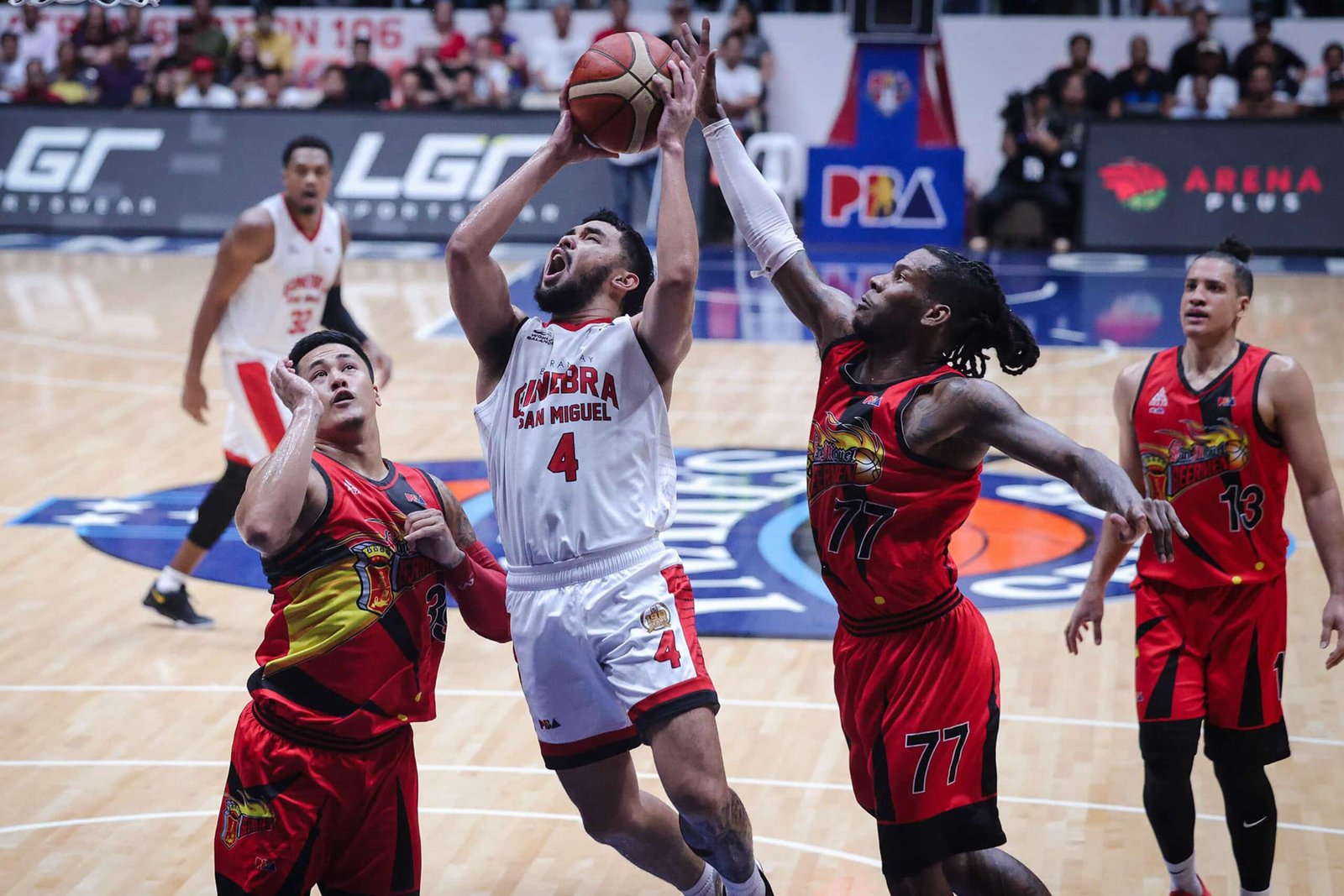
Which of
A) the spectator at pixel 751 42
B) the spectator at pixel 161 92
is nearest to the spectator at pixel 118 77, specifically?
the spectator at pixel 161 92

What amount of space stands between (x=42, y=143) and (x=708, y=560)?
14294 millimetres

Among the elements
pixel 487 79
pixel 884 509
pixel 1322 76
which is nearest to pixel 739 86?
pixel 487 79

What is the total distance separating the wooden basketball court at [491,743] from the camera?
5.24 metres

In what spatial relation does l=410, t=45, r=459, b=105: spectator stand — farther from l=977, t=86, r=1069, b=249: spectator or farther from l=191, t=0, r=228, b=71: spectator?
l=977, t=86, r=1069, b=249: spectator

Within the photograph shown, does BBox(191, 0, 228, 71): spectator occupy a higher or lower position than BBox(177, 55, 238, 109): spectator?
higher

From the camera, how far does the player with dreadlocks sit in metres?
4.10

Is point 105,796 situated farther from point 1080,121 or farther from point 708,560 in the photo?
point 1080,121

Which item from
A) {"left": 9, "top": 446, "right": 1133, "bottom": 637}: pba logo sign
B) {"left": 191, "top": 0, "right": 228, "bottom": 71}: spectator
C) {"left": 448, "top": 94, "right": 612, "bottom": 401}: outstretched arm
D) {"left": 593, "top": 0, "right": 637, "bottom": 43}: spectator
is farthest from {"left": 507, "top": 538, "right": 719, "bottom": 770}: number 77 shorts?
{"left": 191, "top": 0, "right": 228, "bottom": 71}: spectator

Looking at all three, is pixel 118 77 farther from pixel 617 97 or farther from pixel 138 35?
pixel 617 97

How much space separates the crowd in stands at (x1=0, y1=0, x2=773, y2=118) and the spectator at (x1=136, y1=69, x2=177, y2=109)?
0.05 feet

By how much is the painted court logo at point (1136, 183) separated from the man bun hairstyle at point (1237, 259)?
13.7m

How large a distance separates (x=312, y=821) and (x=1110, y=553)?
251 centimetres

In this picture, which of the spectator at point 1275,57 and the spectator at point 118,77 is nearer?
the spectator at point 1275,57

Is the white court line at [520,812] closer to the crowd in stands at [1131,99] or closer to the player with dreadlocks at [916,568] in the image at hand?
the player with dreadlocks at [916,568]
